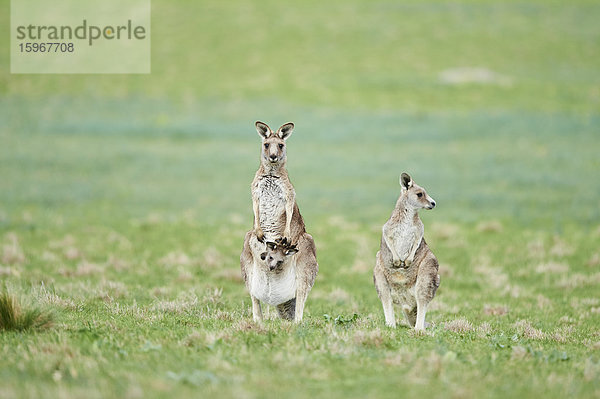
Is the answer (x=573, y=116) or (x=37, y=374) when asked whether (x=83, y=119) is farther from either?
(x=37, y=374)

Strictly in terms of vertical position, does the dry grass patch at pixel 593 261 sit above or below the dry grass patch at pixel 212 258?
below

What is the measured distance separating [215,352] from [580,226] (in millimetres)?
16849

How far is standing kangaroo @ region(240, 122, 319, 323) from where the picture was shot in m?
8.88

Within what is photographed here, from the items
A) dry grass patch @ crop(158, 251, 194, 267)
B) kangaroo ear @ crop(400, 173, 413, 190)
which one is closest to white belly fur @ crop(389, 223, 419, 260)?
kangaroo ear @ crop(400, 173, 413, 190)

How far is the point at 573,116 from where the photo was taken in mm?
42719

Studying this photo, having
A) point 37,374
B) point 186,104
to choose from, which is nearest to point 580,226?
point 37,374

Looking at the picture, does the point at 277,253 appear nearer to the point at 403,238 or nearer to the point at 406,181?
the point at 403,238

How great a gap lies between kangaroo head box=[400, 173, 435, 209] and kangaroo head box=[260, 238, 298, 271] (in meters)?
1.69

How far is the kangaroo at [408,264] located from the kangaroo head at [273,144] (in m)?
1.69

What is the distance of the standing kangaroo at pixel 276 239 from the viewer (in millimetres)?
8875

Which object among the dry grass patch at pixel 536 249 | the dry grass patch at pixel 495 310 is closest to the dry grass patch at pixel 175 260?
the dry grass patch at pixel 495 310

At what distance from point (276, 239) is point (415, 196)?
193cm

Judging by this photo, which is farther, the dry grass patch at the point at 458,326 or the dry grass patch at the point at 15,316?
the dry grass patch at the point at 458,326

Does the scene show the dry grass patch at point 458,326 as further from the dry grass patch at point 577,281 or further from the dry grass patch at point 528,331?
the dry grass patch at point 577,281
